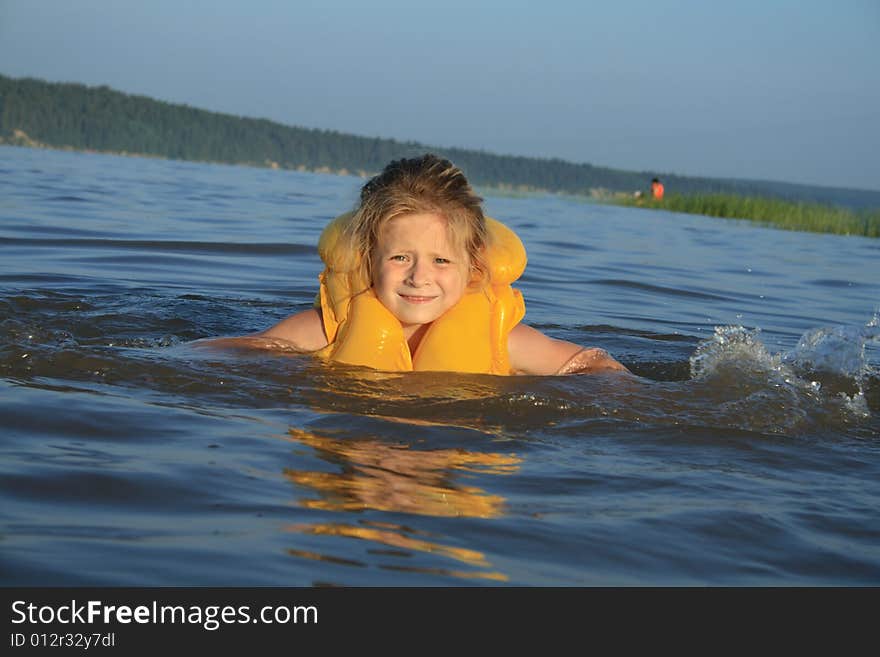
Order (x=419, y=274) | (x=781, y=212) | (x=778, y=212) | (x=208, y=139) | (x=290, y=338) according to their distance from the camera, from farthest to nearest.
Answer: (x=208, y=139), (x=778, y=212), (x=781, y=212), (x=290, y=338), (x=419, y=274)

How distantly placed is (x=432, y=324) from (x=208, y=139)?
91.1 m

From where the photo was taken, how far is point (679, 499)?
3279 mm

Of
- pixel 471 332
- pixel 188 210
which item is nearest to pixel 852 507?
pixel 471 332

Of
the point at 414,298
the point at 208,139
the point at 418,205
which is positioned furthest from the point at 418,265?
the point at 208,139

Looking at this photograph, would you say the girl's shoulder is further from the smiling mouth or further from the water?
the smiling mouth

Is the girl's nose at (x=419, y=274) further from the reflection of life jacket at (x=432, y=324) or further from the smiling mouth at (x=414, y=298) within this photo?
the reflection of life jacket at (x=432, y=324)

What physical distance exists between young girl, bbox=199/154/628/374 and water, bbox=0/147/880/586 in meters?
0.22

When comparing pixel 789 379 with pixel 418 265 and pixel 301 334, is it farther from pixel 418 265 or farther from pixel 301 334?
pixel 301 334

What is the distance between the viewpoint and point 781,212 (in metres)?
25.4

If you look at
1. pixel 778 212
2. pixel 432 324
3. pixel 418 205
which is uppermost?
pixel 778 212

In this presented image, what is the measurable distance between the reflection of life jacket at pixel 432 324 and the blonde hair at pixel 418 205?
6 cm

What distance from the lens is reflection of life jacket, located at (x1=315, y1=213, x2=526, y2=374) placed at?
4973 mm

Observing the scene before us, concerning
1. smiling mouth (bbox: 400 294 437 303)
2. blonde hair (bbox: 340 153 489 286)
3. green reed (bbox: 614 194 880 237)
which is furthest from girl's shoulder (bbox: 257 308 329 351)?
green reed (bbox: 614 194 880 237)
